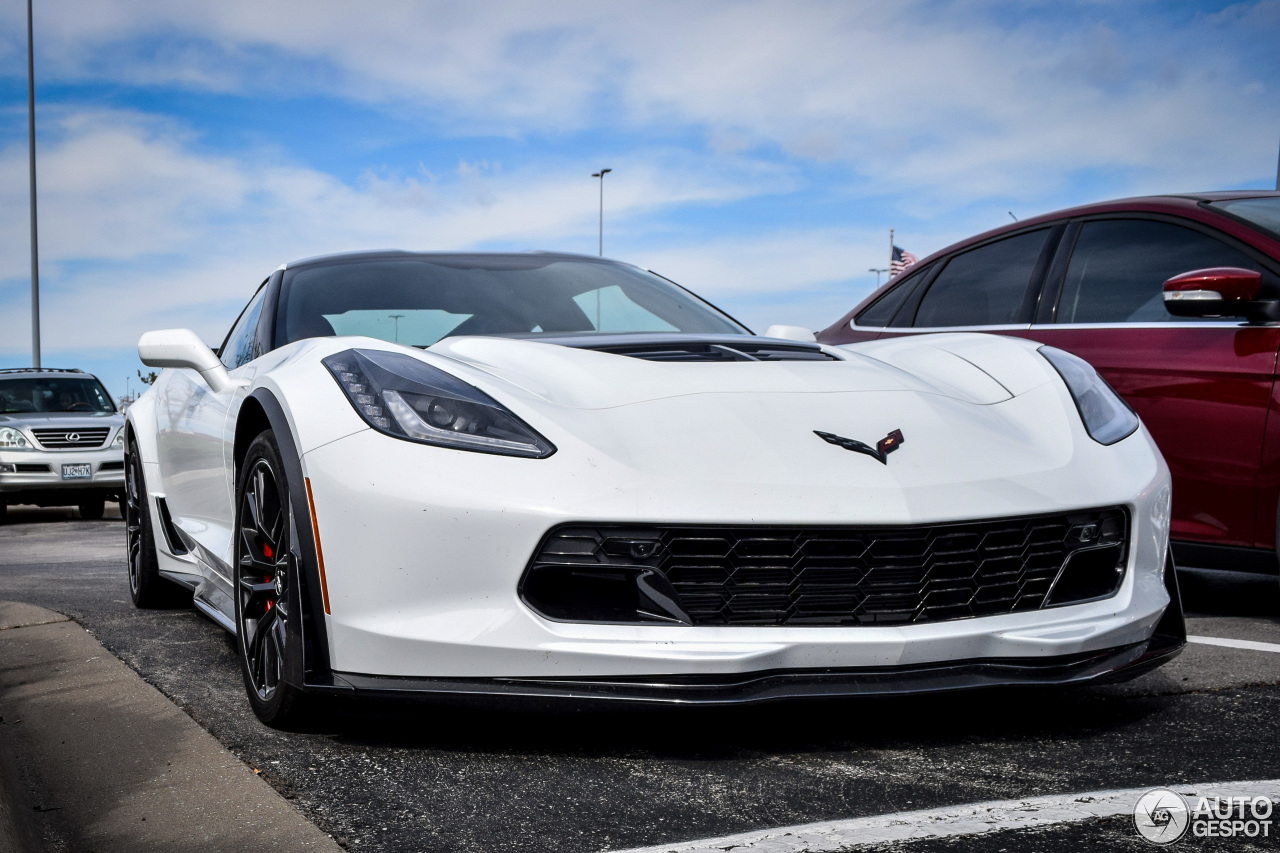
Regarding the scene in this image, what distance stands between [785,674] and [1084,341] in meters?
2.58

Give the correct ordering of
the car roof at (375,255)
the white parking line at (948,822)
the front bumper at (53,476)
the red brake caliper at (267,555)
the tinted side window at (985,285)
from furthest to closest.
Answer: the front bumper at (53,476) → the tinted side window at (985,285) → the car roof at (375,255) → the red brake caliper at (267,555) → the white parking line at (948,822)

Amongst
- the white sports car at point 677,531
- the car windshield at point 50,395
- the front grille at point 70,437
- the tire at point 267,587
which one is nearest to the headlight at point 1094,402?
the white sports car at point 677,531

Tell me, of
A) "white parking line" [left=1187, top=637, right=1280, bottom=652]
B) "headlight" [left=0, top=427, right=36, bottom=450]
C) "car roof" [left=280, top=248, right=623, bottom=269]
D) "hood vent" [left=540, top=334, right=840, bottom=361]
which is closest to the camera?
"hood vent" [left=540, top=334, right=840, bottom=361]

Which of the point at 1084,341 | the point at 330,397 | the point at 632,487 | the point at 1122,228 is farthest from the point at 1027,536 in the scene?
the point at 1122,228

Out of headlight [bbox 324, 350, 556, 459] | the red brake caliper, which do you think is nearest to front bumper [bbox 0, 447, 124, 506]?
the red brake caliper

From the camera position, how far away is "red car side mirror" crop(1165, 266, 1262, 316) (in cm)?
392

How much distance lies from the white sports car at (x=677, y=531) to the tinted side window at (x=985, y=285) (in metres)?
1.90

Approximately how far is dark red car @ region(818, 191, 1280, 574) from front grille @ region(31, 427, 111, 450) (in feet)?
33.6

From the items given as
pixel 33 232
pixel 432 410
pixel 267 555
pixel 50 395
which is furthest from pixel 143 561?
pixel 33 232

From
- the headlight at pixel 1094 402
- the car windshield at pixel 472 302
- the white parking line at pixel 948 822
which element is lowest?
the white parking line at pixel 948 822

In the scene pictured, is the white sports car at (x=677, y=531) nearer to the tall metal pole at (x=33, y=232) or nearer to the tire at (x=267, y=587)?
the tire at (x=267, y=587)

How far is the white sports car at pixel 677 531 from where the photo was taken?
8.07 feet
